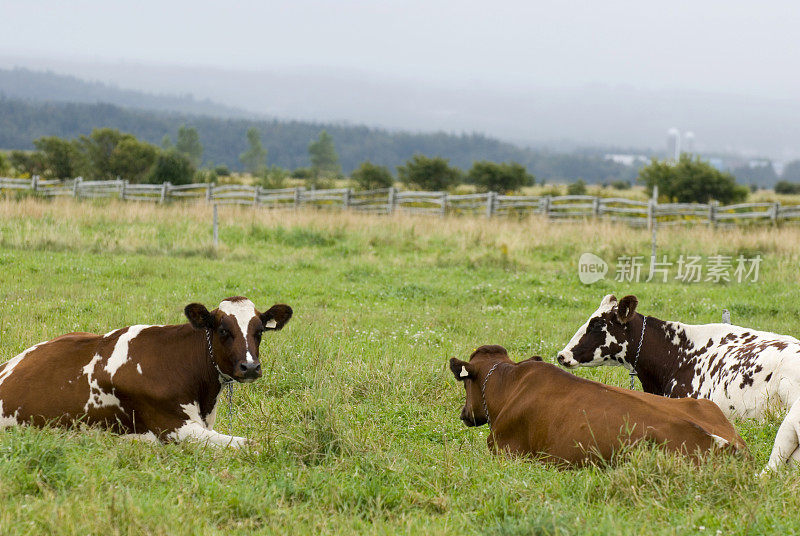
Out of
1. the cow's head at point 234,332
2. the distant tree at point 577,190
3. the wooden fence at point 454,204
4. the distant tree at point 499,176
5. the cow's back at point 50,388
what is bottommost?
the cow's back at point 50,388

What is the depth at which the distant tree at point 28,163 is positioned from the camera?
167 feet

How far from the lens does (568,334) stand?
11.1 meters

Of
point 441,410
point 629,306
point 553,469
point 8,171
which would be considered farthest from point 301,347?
point 8,171

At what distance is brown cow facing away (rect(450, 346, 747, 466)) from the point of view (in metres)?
5.10

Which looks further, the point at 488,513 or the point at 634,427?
the point at 634,427

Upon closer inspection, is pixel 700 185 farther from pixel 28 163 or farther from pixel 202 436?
pixel 28 163

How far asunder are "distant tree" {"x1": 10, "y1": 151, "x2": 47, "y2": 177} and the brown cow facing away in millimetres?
48486

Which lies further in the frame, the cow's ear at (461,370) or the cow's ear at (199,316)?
the cow's ear at (461,370)

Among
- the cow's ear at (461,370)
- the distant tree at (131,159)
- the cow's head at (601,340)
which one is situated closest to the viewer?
the cow's ear at (461,370)

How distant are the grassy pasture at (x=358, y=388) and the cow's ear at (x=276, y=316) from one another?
2.12 feet

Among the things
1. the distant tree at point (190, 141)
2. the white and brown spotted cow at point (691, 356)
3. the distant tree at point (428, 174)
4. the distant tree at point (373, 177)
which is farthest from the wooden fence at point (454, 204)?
the distant tree at point (190, 141)

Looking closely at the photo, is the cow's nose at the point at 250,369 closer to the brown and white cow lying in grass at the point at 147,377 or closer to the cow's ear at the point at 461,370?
the brown and white cow lying in grass at the point at 147,377

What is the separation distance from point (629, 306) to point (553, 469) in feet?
10.5

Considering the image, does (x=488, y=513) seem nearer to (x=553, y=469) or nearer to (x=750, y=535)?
(x=553, y=469)
